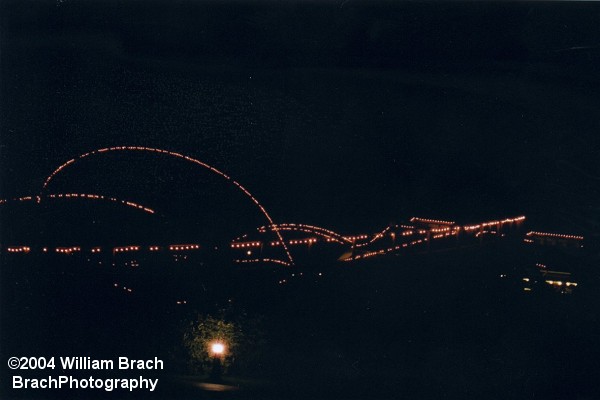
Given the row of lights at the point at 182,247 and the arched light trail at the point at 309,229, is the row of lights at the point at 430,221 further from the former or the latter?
the row of lights at the point at 182,247

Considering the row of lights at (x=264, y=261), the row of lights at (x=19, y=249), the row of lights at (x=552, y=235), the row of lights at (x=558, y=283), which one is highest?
the row of lights at (x=19, y=249)

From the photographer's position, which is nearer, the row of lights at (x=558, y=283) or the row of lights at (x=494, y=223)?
the row of lights at (x=558, y=283)

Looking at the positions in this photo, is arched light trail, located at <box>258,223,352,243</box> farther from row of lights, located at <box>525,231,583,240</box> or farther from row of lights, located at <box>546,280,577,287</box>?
row of lights, located at <box>546,280,577,287</box>

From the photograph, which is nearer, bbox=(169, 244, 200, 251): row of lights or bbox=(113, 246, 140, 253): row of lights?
bbox=(113, 246, 140, 253): row of lights

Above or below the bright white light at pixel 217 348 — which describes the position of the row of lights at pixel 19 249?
above

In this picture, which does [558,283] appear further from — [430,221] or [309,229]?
[309,229]

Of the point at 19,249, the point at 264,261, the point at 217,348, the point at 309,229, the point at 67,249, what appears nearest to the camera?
the point at 217,348

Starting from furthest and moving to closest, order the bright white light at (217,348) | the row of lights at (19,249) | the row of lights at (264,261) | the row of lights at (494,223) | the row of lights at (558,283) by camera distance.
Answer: the row of lights at (264,261)
the row of lights at (494,223)
the row of lights at (558,283)
the row of lights at (19,249)
the bright white light at (217,348)

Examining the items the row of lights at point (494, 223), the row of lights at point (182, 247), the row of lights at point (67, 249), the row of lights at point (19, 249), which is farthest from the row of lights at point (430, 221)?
the row of lights at point (19, 249)

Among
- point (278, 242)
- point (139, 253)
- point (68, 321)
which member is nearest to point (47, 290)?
point (68, 321)

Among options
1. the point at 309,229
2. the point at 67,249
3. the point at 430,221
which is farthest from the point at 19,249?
the point at 430,221

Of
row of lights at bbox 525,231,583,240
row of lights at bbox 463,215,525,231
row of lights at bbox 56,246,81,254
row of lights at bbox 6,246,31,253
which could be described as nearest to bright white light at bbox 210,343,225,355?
row of lights at bbox 56,246,81,254
